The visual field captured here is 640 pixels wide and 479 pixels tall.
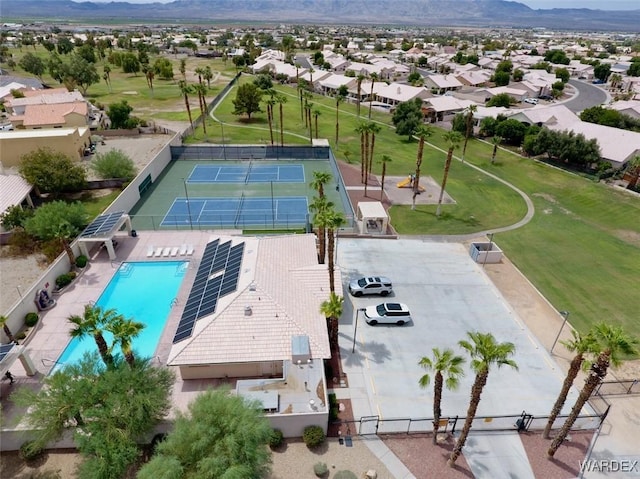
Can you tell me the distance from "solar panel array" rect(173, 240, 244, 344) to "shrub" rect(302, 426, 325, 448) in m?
9.37

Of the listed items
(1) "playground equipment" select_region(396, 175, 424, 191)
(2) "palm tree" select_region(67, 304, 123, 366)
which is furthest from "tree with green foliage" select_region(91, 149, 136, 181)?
(1) "playground equipment" select_region(396, 175, 424, 191)

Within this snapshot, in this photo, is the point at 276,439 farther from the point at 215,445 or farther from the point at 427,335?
the point at 427,335

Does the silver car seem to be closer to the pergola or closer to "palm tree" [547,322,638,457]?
"palm tree" [547,322,638,457]

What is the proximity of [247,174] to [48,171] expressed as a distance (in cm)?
2466

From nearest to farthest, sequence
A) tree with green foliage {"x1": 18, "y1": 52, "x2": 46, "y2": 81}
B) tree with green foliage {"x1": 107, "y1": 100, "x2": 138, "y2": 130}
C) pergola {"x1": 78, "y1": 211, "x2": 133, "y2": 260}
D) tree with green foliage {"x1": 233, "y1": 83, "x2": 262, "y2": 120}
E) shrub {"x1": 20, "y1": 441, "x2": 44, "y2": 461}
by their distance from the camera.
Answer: shrub {"x1": 20, "y1": 441, "x2": 44, "y2": 461}
pergola {"x1": 78, "y1": 211, "x2": 133, "y2": 260}
tree with green foliage {"x1": 107, "y1": 100, "x2": 138, "y2": 130}
tree with green foliage {"x1": 233, "y1": 83, "x2": 262, "y2": 120}
tree with green foliage {"x1": 18, "y1": 52, "x2": 46, "y2": 81}

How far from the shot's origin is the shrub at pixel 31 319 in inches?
1104

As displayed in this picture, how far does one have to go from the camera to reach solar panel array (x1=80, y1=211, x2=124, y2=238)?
3572 centimetres

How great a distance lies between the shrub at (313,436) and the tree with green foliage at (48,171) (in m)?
41.2

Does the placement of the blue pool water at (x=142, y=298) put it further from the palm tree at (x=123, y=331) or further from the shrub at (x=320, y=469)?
the shrub at (x=320, y=469)

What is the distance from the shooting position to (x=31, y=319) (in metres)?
28.1

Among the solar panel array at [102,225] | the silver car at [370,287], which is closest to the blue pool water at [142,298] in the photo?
the solar panel array at [102,225]

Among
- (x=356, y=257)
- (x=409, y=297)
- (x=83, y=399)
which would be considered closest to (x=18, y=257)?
(x=83, y=399)

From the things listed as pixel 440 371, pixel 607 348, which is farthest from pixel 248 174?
pixel 607 348

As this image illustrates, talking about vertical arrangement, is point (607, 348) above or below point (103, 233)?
above
